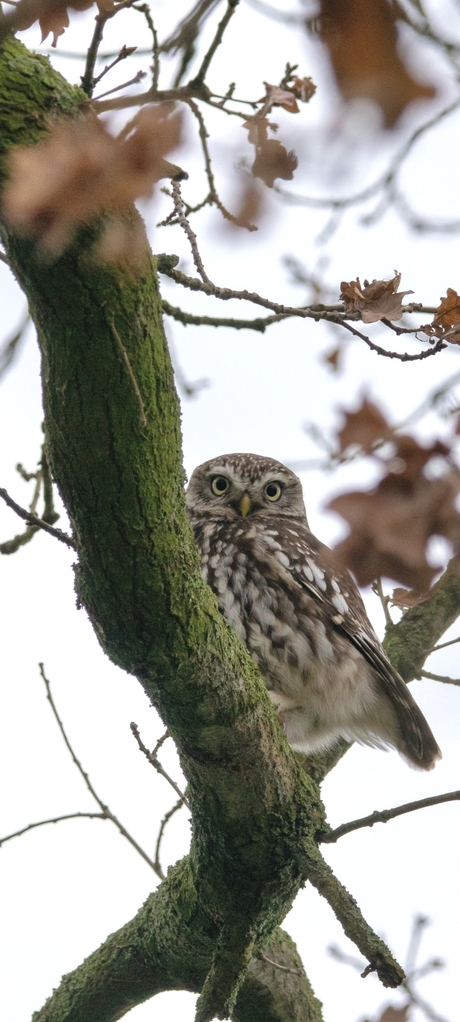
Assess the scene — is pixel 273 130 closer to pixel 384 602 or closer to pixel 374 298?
pixel 374 298

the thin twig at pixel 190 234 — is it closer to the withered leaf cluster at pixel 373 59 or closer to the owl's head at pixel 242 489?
the withered leaf cluster at pixel 373 59

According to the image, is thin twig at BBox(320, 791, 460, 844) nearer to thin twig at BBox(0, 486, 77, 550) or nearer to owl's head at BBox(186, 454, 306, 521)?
thin twig at BBox(0, 486, 77, 550)

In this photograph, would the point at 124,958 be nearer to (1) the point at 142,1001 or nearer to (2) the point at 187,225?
(1) the point at 142,1001

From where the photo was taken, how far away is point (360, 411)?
5.72 feet

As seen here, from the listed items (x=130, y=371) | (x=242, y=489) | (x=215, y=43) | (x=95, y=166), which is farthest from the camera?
(x=242, y=489)

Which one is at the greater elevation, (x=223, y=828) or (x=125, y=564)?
(x=125, y=564)

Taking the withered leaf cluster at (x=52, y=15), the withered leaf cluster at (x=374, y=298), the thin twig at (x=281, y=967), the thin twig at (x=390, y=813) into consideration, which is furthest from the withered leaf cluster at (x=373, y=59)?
the thin twig at (x=281, y=967)

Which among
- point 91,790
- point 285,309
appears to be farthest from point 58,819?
point 285,309

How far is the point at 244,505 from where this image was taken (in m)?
4.95

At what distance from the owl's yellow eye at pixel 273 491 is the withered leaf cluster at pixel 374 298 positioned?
2561 millimetres

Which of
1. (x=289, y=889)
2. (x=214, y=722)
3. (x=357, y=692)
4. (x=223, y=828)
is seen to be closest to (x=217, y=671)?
(x=214, y=722)

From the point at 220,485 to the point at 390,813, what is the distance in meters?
2.62

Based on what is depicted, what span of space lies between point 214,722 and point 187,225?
1351mm

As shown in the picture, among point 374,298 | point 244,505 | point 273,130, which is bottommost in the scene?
point 374,298
